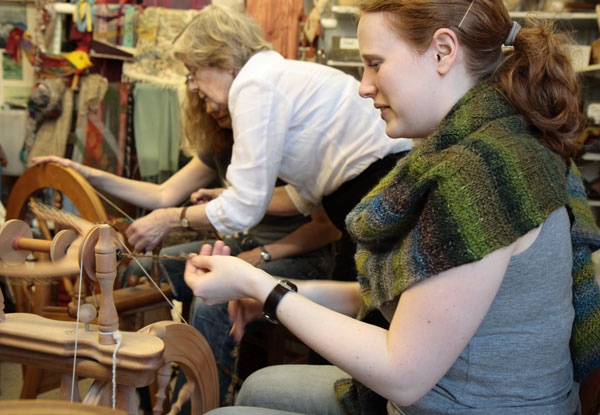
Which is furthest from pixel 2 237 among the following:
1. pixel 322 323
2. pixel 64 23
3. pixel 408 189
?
pixel 64 23

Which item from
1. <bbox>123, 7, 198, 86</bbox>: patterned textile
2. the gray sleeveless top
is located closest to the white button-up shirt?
the gray sleeveless top

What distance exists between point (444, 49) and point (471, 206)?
259mm

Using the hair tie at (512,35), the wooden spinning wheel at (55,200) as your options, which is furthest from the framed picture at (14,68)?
the hair tie at (512,35)

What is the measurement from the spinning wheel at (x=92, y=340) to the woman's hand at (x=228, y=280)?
97mm

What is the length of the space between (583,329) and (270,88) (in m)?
0.95

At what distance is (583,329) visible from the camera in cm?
86

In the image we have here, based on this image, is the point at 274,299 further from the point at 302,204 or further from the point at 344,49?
the point at 344,49

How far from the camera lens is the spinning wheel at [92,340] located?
80 centimetres

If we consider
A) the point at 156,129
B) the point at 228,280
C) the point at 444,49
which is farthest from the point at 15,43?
the point at 444,49

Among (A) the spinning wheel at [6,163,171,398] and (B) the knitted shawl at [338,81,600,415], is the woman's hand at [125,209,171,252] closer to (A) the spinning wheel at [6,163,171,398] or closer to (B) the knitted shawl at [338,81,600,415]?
(A) the spinning wheel at [6,163,171,398]

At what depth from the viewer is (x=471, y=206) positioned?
697mm

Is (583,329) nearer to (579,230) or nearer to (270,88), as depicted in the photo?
(579,230)

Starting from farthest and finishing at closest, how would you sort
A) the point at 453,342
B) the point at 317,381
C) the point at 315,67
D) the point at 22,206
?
the point at 22,206 < the point at 315,67 < the point at 317,381 < the point at 453,342

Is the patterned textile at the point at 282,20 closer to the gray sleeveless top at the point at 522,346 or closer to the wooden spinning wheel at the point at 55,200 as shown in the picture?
the wooden spinning wheel at the point at 55,200
